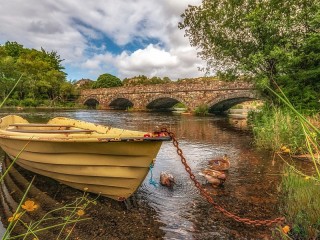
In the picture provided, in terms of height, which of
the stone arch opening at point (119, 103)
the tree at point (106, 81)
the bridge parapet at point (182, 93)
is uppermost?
the tree at point (106, 81)

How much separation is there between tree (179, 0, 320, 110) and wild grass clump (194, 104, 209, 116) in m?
9.67

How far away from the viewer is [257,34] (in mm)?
11711

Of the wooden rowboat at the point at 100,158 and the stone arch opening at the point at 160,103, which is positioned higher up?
→ the stone arch opening at the point at 160,103

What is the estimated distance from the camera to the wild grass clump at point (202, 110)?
2534 cm

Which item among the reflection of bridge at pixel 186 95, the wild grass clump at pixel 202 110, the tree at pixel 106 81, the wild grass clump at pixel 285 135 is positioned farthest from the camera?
the tree at pixel 106 81

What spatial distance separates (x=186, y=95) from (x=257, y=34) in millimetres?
15319

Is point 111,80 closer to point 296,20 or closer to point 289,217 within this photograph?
point 296,20

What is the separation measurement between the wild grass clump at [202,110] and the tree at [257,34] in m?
9.67

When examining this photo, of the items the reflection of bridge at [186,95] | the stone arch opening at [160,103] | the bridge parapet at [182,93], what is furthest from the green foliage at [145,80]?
the bridge parapet at [182,93]

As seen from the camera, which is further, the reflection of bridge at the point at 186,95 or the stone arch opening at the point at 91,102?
the stone arch opening at the point at 91,102

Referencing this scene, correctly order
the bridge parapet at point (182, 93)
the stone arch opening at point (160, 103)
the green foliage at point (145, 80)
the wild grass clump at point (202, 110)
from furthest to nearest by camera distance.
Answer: the green foliage at point (145, 80) < the stone arch opening at point (160, 103) < the wild grass clump at point (202, 110) < the bridge parapet at point (182, 93)

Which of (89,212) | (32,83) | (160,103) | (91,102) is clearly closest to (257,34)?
(89,212)

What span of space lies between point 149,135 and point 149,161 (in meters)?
0.42

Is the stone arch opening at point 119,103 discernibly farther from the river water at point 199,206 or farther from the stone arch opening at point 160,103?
the river water at point 199,206
